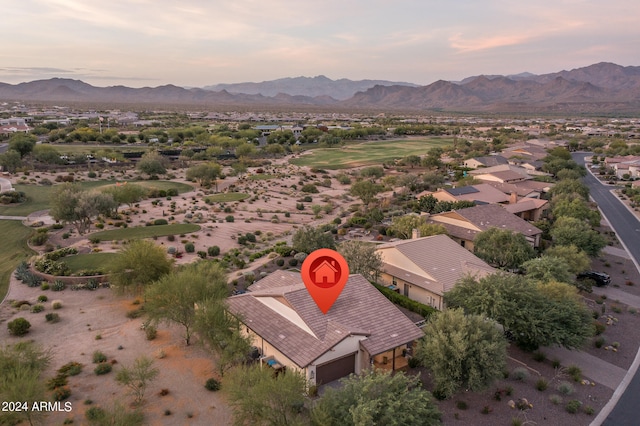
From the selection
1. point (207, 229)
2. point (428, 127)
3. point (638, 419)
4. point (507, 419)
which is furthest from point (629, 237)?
point (428, 127)

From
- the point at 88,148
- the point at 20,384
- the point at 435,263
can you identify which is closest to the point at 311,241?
the point at 435,263

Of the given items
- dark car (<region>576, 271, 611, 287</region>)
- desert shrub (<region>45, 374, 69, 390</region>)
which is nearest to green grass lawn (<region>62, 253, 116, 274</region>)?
A: desert shrub (<region>45, 374, 69, 390</region>)

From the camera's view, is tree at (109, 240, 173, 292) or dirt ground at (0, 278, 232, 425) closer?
dirt ground at (0, 278, 232, 425)

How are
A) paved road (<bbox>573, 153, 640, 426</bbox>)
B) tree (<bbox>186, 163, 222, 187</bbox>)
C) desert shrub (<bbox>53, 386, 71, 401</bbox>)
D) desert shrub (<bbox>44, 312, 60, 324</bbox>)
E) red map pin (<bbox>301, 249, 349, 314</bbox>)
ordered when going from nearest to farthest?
desert shrub (<bbox>53, 386, 71, 401</bbox>) < paved road (<bbox>573, 153, 640, 426</bbox>) < red map pin (<bbox>301, 249, 349, 314</bbox>) < desert shrub (<bbox>44, 312, 60, 324</bbox>) < tree (<bbox>186, 163, 222, 187</bbox>)

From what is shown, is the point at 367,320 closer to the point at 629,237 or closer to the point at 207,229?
the point at 207,229

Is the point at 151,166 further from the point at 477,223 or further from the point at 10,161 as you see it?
the point at 477,223

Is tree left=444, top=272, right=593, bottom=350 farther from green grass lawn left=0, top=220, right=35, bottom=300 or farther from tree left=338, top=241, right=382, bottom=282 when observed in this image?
green grass lawn left=0, top=220, right=35, bottom=300
